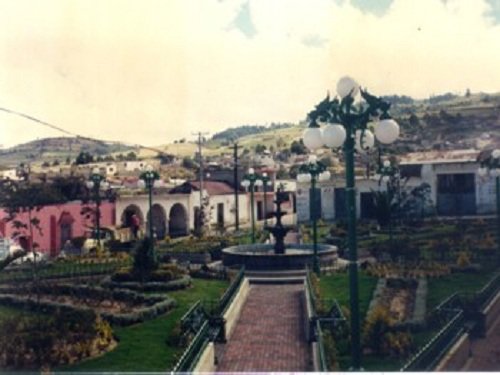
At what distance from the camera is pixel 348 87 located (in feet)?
20.2

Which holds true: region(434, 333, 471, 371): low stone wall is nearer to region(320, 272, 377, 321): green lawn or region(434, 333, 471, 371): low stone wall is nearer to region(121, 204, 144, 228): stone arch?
region(320, 272, 377, 321): green lawn

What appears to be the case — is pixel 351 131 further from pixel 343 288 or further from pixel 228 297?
pixel 343 288

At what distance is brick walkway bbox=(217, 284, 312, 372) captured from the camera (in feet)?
29.6

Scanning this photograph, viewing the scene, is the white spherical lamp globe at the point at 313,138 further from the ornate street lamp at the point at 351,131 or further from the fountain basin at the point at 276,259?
the fountain basin at the point at 276,259

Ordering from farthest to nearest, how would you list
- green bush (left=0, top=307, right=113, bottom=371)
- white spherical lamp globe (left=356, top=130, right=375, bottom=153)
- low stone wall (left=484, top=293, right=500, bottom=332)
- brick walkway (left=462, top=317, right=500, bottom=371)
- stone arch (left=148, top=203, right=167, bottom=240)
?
stone arch (left=148, top=203, right=167, bottom=240)
low stone wall (left=484, top=293, right=500, bottom=332)
green bush (left=0, top=307, right=113, bottom=371)
brick walkway (left=462, top=317, right=500, bottom=371)
white spherical lamp globe (left=356, top=130, right=375, bottom=153)

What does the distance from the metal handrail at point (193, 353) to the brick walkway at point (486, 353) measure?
3507 millimetres

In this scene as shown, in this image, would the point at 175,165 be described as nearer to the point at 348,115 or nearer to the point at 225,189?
the point at 225,189

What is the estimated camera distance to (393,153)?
136 feet

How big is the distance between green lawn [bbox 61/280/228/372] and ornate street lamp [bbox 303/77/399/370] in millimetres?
3675

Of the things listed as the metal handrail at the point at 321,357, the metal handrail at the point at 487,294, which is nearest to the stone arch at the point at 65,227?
the metal handrail at the point at 487,294

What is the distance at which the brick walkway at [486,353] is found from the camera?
8719mm

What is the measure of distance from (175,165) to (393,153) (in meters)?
19.9

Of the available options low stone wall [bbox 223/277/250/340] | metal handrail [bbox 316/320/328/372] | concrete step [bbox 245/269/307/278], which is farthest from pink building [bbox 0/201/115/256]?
metal handrail [bbox 316/320/328/372]

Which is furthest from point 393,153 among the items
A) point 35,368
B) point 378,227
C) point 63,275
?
point 35,368
